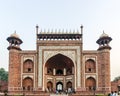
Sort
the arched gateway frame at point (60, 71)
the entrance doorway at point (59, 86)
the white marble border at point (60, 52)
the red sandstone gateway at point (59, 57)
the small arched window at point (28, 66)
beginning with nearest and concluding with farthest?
1. the red sandstone gateway at point (59, 57)
2. the white marble border at point (60, 52)
3. the small arched window at point (28, 66)
4. the arched gateway frame at point (60, 71)
5. the entrance doorway at point (59, 86)

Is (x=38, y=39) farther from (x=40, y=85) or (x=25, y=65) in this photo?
(x=40, y=85)

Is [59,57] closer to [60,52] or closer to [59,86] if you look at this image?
[60,52]

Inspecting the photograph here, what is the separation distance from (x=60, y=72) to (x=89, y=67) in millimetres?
4756

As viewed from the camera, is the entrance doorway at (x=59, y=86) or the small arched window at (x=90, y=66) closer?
the small arched window at (x=90, y=66)

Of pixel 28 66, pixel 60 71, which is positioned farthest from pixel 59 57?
pixel 28 66

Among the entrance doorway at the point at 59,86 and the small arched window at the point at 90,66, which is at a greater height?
the small arched window at the point at 90,66

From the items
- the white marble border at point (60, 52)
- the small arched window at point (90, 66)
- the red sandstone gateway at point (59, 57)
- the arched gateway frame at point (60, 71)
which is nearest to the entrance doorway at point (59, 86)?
the arched gateway frame at point (60, 71)

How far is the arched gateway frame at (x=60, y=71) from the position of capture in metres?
32.5

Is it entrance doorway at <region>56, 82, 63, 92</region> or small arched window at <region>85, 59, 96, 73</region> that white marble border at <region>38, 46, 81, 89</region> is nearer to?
small arched window at <region>85, 59, 96, 73</region>

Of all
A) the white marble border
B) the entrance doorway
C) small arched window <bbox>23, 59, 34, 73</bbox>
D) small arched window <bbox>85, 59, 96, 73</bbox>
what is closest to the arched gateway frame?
the entrance doorway

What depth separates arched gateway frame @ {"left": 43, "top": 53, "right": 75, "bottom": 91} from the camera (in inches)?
1281

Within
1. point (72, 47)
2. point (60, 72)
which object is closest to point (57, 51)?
point (72, 47)

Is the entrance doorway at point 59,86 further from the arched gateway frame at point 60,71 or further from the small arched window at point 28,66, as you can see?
the small arched window at point 28,66

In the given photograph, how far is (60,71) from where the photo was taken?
34.8m
